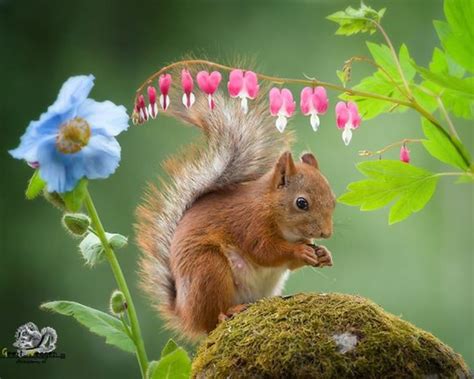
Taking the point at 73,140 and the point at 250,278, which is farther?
the point at 250,278

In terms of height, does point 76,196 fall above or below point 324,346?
above

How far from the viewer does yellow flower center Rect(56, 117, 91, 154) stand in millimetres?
1299

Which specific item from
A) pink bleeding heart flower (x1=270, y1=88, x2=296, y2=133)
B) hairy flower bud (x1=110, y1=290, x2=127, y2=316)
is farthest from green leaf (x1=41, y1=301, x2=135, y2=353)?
pink bleeding heart flower (x1=270, y1=88, x2=296, y2=133)

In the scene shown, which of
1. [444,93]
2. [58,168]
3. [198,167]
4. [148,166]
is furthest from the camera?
[148,166]

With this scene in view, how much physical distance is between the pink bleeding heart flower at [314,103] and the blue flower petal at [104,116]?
404mm

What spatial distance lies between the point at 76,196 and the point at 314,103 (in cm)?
50

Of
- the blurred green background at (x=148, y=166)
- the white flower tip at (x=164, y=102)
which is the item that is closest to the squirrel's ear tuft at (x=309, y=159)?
the white flower tip at (x=164, y=102)

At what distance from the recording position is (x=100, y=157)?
131 cm

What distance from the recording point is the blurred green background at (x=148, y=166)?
450cm

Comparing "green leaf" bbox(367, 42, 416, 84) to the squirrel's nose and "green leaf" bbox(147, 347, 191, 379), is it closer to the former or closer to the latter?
the squirrel's nose

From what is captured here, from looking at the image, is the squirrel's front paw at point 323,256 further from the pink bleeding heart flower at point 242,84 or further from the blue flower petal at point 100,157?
the blue flower petal at point 100,157

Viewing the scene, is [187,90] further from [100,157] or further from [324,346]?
[324,346]

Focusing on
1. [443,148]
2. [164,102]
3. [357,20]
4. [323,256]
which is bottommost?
[323,256]

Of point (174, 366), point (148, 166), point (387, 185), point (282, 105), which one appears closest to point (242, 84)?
point (282, 105)
